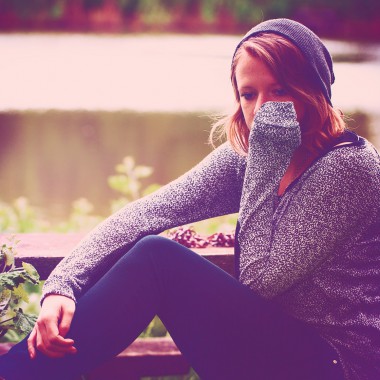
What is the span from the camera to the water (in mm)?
6766

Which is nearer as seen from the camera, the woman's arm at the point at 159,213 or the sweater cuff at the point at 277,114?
the sweater cuff at the point at 277,114

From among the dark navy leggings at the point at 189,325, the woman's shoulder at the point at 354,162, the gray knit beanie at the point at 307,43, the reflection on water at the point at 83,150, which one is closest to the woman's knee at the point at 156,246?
the dark navy leggings at the point at 189,325

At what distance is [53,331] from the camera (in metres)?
1.66

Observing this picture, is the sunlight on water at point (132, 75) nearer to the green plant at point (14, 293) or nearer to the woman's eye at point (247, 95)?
the woman's eye at point (247, 95)

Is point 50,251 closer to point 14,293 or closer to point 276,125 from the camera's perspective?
point 14,293

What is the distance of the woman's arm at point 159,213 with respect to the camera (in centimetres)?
188

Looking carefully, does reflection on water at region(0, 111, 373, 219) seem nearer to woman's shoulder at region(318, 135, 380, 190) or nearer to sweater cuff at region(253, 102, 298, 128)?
sweater cuff at region(253, 102, 298, 128)

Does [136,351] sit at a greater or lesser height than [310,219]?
lesser

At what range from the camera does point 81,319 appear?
1.74 m

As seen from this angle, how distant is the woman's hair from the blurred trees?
15665 mm

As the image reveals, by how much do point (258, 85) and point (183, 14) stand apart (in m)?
24.1

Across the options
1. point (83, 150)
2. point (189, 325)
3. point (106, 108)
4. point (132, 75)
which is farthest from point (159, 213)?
point (132, 75)

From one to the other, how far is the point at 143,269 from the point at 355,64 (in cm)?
1682

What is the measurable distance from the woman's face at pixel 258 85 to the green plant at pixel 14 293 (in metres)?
0.79
